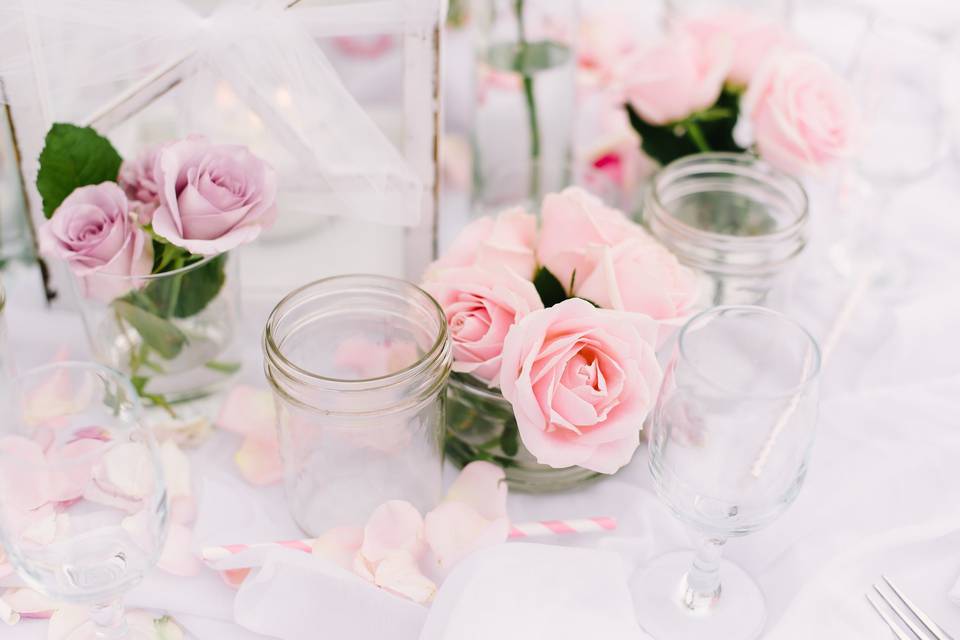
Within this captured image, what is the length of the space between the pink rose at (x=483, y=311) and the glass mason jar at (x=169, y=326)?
0.26 m

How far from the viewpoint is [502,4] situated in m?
1.23

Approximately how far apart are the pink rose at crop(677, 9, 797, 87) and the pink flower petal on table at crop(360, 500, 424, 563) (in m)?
0.68

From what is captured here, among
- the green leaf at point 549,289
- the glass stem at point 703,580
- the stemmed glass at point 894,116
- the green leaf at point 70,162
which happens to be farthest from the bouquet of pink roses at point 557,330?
the stemmed glass at point 894,116

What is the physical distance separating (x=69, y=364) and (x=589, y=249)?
450 mm

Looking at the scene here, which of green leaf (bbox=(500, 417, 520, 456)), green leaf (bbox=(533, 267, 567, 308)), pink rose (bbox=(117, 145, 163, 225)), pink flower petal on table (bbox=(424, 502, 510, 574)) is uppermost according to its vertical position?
pink rose (bbox=(117, 145, 163, 225))

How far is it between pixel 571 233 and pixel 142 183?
1.31 ft

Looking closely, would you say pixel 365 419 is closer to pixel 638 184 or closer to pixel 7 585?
pixel 7 585

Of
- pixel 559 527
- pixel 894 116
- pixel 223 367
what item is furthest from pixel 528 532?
pixel 894 116

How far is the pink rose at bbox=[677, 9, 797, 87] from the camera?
3.95 feet

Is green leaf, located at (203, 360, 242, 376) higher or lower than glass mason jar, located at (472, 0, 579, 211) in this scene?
lower

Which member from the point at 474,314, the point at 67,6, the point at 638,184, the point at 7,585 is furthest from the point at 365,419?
the point at 638,184

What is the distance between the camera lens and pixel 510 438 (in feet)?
3.09

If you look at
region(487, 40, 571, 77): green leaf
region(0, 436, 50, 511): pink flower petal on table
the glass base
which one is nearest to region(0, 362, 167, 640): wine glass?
region(0, 436, 50, 511): pink flower petal on table

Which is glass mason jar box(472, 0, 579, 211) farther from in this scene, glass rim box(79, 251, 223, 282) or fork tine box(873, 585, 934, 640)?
fork tine box(873, 585, 934, 640)
